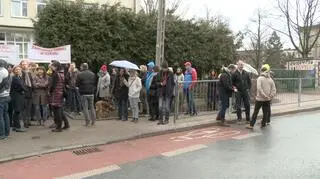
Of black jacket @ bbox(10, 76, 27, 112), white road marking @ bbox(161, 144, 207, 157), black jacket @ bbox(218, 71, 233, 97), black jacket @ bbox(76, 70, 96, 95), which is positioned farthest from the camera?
black jacket @ bbox(218, 71, 233, 97)

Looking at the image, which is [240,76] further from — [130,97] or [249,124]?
[130,97]

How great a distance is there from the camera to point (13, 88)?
12.1 metres

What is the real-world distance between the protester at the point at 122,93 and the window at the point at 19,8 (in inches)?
1335

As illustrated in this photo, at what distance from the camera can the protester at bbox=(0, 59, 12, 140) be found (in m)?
11.1

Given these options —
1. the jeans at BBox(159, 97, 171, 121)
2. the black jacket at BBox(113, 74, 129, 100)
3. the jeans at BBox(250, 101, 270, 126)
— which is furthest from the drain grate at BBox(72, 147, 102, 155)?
the jeans at BBox(250, 101, 270, 126)

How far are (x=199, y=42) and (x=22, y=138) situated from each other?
13646 mm

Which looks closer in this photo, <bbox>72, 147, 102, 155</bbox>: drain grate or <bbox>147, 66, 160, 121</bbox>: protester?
<bbox>72, 147, 102, 155</bbox>: drain grate

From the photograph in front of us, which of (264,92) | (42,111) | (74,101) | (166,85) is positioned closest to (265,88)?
(264,92)

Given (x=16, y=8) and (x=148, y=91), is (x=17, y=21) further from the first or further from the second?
(x=148, y=91)

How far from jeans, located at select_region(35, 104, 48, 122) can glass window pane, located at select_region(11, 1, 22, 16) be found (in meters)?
34.4

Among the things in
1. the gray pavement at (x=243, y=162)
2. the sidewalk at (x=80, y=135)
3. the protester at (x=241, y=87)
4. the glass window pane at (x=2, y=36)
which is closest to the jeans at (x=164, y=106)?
the sidewalk at (x=80, y=135)

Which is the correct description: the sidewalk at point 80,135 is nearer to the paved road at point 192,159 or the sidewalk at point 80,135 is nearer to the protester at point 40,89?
the paved road at point 192,159

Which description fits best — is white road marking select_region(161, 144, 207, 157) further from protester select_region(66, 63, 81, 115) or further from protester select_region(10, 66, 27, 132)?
protester select_region(66, 63, 81, 115)

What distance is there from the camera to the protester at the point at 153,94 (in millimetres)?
13949
